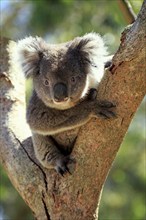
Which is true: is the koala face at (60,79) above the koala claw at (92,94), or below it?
above

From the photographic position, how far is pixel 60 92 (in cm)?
352

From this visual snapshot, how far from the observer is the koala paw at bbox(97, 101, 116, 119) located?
3.15 metres

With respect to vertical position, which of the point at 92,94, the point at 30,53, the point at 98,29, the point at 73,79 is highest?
the point at 30,53

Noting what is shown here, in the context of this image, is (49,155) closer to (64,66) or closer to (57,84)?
(57,84)

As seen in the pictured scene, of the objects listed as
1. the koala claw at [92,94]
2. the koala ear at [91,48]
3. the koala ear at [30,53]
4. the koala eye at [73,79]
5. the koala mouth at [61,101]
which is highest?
the koala ear at [30,53]

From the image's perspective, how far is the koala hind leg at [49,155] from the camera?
337 cm

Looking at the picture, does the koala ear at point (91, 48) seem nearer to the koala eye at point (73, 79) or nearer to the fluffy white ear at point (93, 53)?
the fluffy white ear at point (93, 53)

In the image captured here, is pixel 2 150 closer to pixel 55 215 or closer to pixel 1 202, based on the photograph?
pixel 55 215

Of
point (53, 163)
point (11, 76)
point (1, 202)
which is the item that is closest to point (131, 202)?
point (1, 202)

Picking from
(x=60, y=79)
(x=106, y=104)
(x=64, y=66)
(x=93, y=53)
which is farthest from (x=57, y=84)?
(x=106, y=104)

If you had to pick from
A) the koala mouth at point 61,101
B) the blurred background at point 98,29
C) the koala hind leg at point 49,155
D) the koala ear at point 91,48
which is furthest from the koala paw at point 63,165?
the blurred background at point 98,29

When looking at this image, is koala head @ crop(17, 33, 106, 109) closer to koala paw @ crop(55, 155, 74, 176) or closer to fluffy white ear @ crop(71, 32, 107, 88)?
fluffy white ear @ crop(71, 32, 107, 88)

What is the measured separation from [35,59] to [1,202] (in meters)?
4.44

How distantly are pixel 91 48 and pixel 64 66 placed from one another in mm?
207
